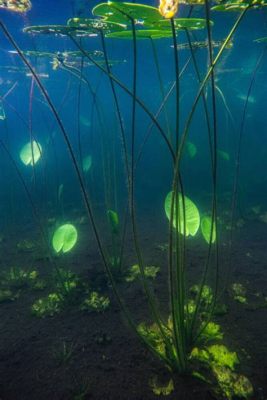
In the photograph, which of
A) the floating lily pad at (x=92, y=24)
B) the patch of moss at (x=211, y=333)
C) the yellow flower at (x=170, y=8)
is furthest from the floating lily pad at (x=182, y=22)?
the patch of moss at (x=211, y=333)

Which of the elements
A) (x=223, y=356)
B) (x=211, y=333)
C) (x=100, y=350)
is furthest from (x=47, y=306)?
(x=223, y=356)

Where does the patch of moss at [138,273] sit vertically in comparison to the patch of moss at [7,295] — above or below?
below

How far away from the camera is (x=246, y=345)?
11.9 feet

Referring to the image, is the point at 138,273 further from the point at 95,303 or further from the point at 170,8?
the point at 170,8

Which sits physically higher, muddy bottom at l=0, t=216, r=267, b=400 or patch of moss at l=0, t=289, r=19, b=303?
muddy bottom at l=0, t=216, r=267, b=400

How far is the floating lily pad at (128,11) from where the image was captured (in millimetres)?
2088

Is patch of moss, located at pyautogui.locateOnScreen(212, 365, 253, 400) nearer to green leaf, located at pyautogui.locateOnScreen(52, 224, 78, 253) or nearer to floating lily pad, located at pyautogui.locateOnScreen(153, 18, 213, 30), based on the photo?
green leaf, located at pyautogui.locateOnScreen(52, 224, 78, 253)

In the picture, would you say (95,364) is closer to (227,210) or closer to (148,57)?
(227,210)

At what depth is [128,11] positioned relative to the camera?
7.22 ft

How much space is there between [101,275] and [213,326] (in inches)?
94.2

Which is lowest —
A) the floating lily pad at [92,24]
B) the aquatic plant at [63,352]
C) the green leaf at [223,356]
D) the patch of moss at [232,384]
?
the aquatic plant at [63,352]

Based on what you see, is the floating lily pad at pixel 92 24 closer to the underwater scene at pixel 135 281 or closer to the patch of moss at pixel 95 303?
the underwater scene at pixel 135 281

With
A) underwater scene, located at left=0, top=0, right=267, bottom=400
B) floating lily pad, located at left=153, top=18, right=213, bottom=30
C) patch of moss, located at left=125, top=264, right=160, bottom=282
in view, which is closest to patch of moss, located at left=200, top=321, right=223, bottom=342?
underwater scene, located at left=0, top=0, right=267, bottom=400

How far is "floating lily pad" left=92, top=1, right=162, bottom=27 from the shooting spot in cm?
209
